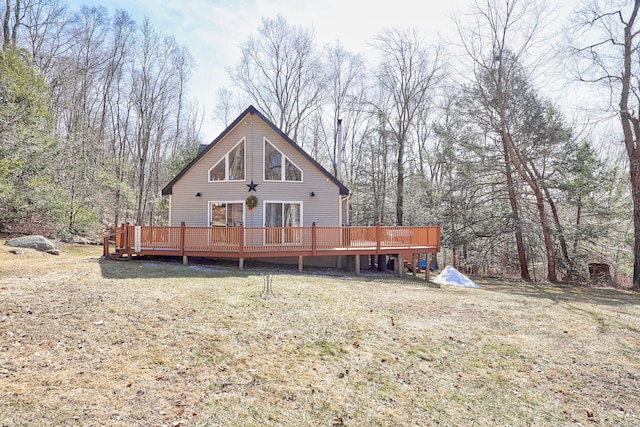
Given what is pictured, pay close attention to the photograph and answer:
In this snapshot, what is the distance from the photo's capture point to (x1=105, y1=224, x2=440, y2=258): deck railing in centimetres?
1133

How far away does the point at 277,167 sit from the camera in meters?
13.8

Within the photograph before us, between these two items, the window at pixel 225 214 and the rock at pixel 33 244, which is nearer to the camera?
the rock at pixel 33 244

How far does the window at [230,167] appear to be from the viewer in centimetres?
1364

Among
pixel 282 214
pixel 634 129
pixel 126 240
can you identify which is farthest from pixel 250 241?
pixel 634 129

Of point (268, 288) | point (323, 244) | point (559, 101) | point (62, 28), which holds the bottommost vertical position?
point (268, 288)

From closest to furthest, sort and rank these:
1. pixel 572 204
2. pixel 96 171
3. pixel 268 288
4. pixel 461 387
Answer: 1. pixel 461 387
2. pixel 268 288
3. pixel 572 204
4. pixel 96 171

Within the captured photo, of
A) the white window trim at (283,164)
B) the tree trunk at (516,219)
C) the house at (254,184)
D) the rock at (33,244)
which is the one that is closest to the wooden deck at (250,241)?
the house at (254,184)

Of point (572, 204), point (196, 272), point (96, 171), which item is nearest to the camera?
point (196, 272)

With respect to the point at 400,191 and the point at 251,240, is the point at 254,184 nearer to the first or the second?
the point at 251,240

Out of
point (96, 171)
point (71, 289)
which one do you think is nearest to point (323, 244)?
point (71, 289)

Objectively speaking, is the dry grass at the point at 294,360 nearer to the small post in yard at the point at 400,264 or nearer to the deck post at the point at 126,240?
the deck post at the point at 126,240

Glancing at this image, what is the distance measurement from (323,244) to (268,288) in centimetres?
460

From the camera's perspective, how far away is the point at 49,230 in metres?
16.9

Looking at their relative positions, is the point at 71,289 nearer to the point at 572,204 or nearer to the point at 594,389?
the point at 594,389
